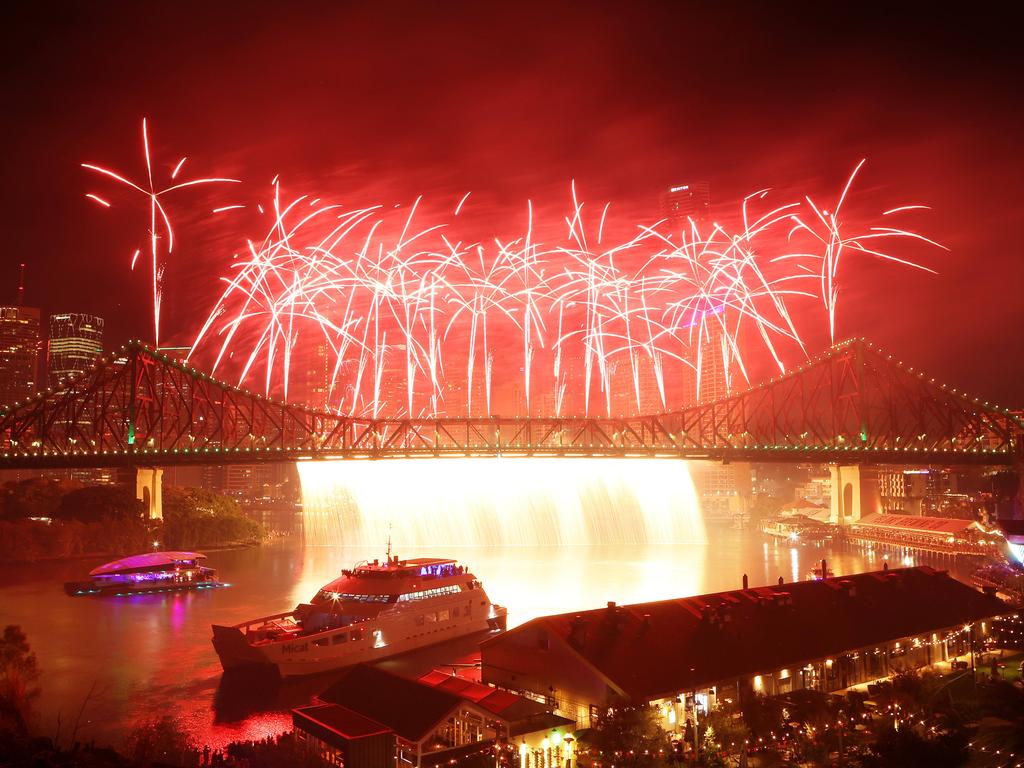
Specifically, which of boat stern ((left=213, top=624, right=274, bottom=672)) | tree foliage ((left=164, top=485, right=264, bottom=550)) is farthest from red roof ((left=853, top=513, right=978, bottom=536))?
tree foliage ((left=164, top=485, right=264, bottom=550))

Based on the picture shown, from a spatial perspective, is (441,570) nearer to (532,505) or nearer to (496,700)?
(496,700)

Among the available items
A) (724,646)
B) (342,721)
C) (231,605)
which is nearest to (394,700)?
(342,721)

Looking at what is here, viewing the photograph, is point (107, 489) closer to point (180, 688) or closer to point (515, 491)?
point (515, 491)

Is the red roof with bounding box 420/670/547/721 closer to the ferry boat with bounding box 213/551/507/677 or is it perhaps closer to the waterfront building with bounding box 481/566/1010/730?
the waterfront building with bounding box 481/566/1010/730

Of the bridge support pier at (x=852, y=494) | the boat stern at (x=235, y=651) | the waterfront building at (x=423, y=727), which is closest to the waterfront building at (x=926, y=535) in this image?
the bridge support pier at (x=852, y=494)

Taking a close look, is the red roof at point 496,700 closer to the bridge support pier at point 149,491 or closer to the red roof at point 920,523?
the red roof at point 920,523

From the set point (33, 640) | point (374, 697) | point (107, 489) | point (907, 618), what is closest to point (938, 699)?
point (907, 618)
